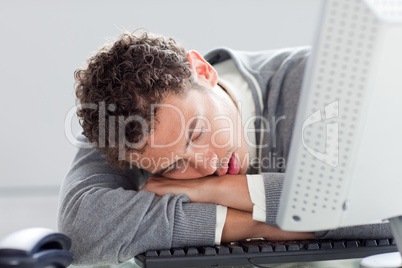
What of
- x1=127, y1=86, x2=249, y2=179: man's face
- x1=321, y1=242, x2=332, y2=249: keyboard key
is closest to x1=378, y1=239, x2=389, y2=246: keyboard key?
x1=321, y1=242, x2=332, y2=249: keyboard key

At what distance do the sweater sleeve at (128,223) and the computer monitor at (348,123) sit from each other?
0.87ft

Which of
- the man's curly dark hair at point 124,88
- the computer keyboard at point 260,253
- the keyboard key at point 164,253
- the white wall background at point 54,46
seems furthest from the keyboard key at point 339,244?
the white wall background at point 54,46

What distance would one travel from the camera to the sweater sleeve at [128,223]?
3.32 feet

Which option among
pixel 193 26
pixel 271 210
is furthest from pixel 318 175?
pixel 193 26

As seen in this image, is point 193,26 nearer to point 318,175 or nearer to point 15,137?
point 15,137

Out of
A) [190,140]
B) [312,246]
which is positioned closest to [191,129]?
[190,140]

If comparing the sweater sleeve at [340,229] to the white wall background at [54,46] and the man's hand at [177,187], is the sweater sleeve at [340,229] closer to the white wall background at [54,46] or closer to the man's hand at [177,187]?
A: the man's hand at [177,187]

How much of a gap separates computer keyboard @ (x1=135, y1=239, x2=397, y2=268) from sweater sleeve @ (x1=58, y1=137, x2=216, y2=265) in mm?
31

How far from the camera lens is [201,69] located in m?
1.35

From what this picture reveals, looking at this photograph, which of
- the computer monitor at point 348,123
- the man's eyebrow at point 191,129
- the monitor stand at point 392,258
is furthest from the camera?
the man's eyebrow at point 191,129

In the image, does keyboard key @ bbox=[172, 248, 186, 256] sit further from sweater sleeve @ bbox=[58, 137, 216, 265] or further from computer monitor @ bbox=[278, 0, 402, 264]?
computer monitor @ bbox=[278, 0, 402, 264]

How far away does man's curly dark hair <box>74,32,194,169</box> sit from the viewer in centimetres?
112

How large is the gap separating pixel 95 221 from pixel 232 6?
1448 millimetres

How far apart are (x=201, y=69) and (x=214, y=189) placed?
372 millimetres
